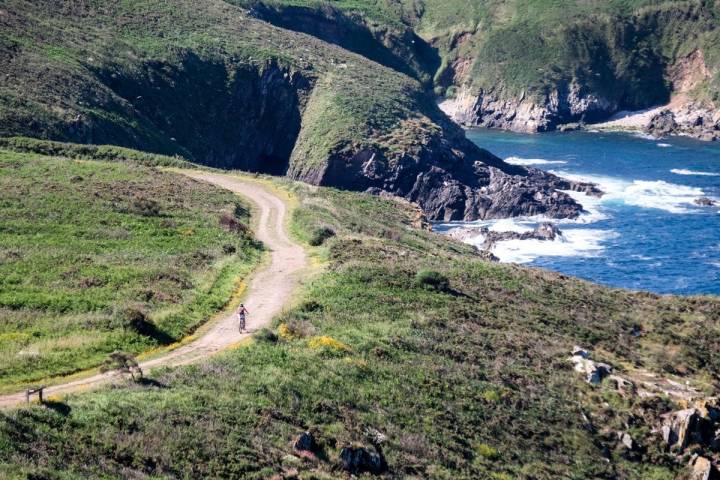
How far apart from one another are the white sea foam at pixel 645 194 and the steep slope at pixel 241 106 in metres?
5.48

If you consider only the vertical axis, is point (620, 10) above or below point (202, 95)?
above

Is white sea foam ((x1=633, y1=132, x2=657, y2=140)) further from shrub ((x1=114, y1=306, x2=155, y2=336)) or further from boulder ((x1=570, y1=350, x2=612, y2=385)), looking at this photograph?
shrub ((x1=114, y1=306, x2=155, y2=336))

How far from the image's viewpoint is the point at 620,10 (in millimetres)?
190000

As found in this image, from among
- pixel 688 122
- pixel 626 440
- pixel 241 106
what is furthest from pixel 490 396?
pixel 688 122

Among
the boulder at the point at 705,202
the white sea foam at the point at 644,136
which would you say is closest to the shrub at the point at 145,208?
the boulder at the point at 705,202

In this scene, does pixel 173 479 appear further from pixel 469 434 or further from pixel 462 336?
pixel 462 336

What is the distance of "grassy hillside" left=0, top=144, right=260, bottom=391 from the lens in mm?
31484

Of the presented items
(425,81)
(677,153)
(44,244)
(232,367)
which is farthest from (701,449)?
(425,81)

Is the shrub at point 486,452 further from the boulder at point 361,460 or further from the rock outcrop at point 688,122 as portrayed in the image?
the rock outcrop at point 688,122

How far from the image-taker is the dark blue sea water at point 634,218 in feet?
266

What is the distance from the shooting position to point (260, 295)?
4150 centimetres

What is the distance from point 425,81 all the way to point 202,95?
93.7 m

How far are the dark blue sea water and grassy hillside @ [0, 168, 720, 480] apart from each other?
1088 inches

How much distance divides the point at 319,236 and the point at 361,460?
28712 millimetres
